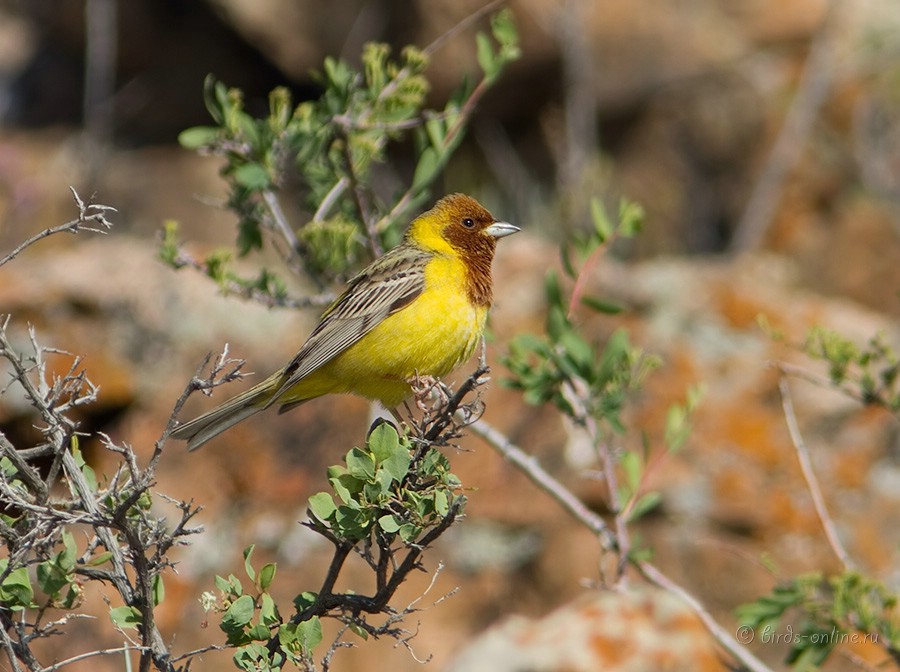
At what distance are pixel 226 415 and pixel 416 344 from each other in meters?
0.81

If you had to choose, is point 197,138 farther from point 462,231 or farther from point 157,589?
point 157,589

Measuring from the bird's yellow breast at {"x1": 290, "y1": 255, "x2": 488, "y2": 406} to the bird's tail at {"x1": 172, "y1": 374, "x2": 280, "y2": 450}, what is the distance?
16 cm

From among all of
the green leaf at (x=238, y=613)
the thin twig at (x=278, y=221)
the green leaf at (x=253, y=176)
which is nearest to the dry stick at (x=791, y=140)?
the thin twig at (x=278, y=221)

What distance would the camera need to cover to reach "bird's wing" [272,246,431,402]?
4898 millimetres

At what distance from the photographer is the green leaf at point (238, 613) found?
2917mm

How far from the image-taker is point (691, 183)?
11070 mm

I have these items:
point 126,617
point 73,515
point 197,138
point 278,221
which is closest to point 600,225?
point 278,221

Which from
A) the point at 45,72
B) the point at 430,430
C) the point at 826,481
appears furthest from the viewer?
the point at 45,72

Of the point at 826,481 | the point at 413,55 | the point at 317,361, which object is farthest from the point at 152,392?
the point at 826,481

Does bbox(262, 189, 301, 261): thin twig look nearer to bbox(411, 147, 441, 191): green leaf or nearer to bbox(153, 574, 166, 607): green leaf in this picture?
bbox(411, 147, 441, 191): green leaf

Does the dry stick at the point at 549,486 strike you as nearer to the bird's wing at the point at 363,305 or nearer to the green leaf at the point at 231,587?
the bird's wing at the point at 363,305

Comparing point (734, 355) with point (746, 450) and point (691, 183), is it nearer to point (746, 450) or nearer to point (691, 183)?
point (746, 450)

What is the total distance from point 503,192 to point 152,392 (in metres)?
4.64

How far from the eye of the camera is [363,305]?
498cm
